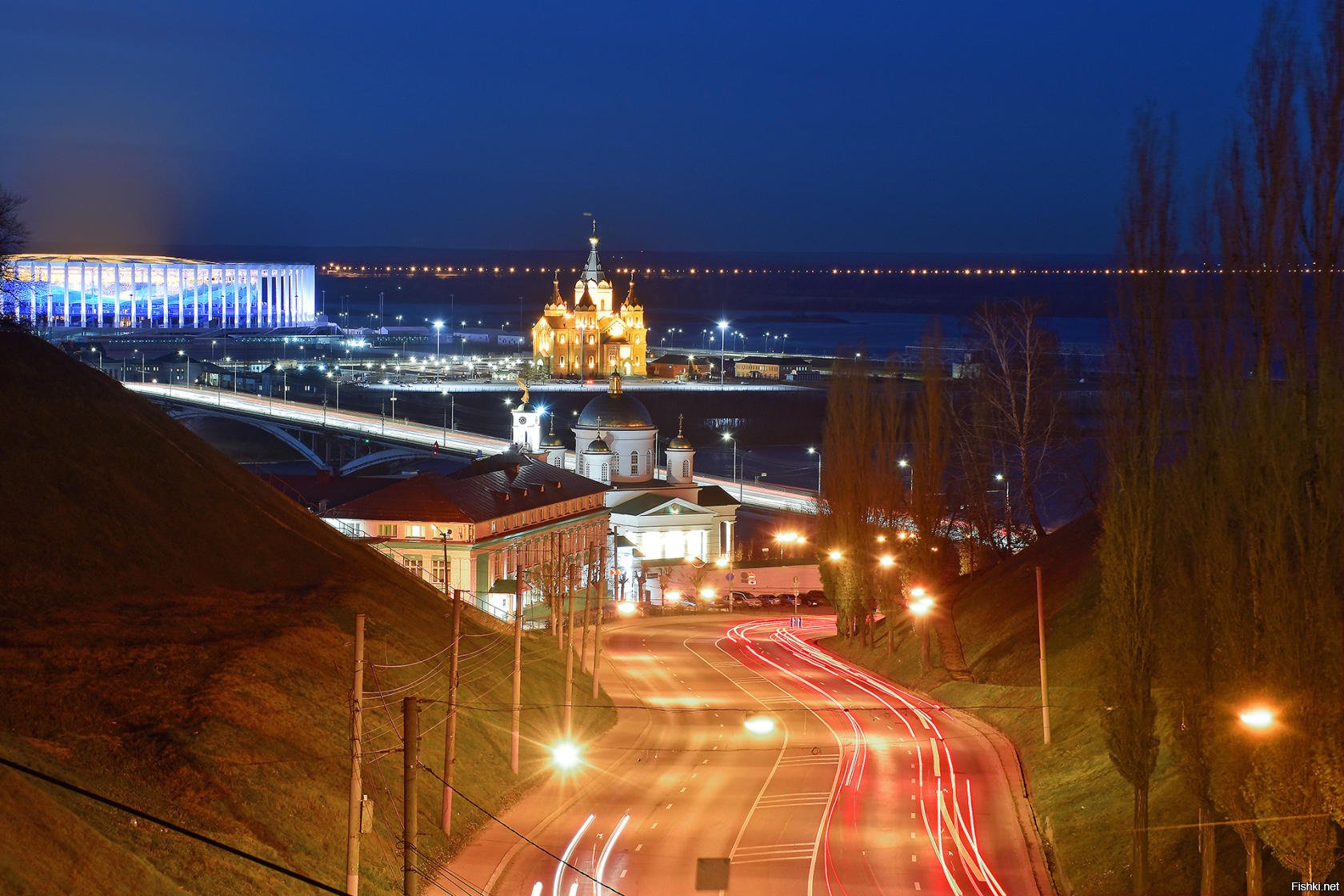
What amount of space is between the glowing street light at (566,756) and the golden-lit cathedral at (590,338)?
436 feet

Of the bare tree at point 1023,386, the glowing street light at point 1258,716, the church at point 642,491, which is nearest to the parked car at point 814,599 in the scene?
the church at point 642,491

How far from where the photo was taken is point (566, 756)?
29938 millimetres

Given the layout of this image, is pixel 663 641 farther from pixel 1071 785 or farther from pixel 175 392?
pixel 175 392

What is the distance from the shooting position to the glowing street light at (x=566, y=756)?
97.0 ft

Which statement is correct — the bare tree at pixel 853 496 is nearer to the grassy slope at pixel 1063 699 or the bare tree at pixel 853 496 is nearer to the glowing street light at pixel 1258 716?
the grassy slope at pixel 1063 699

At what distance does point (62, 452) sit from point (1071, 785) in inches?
767

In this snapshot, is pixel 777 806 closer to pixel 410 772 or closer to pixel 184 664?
pixel 184 664

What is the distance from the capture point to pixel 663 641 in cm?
4934

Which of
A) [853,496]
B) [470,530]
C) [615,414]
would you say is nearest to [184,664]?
[853,496]

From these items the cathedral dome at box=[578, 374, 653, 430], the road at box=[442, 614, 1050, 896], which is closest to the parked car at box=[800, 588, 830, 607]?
the cathedral dome at box=[578, 374, 653, 430]

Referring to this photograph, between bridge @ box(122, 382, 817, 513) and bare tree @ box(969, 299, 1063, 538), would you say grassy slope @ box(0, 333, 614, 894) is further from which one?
bridge @ box(122, 382, 817, 513)

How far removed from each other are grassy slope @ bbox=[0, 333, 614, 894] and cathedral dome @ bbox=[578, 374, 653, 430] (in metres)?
36.6

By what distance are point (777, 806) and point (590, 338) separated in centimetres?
14213

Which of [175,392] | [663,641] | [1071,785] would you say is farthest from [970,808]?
[175,392]
